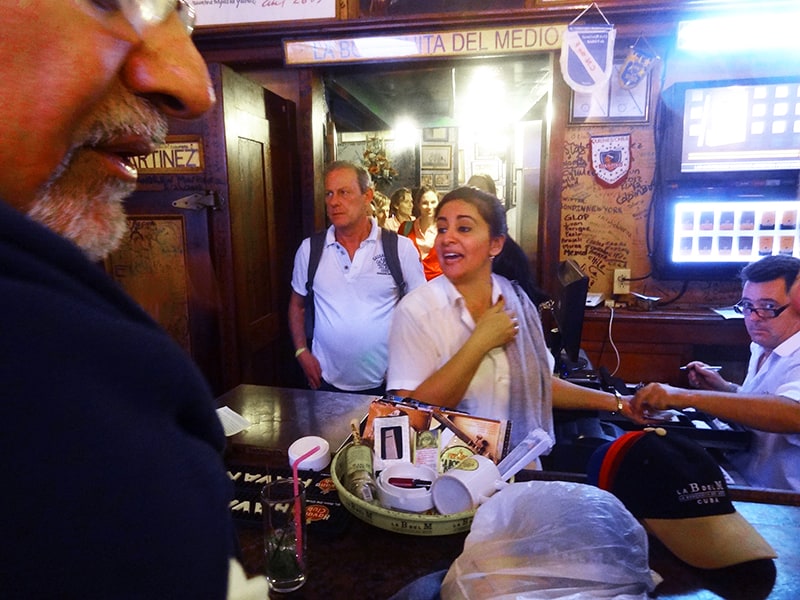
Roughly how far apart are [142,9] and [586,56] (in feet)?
8.70

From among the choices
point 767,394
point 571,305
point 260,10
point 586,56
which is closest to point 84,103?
point 571,305

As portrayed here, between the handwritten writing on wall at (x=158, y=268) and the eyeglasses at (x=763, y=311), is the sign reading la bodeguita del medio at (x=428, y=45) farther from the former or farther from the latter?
the eyeglasses at (x=763, y=311)

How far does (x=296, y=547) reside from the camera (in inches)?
33.2

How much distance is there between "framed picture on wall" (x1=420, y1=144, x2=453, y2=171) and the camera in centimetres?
712

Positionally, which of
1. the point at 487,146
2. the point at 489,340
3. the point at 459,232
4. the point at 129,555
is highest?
the point at 487,146

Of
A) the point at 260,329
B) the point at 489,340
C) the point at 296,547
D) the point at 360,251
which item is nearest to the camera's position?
the point at 296,547

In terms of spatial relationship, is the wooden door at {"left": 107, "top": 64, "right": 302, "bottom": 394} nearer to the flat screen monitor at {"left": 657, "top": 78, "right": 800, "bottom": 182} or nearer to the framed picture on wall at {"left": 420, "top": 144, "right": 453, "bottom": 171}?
the flat screen monitor at {"left": 657, "top": 78, "right": 800, "bottom": 182}

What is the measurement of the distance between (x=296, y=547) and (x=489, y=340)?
0.94 m

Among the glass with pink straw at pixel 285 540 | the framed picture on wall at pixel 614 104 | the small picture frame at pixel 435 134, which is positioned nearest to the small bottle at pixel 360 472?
the glass with pink straw at pixel 285 540

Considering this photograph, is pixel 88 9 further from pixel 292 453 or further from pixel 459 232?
pixel 459 232

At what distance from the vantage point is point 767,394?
5.84ft

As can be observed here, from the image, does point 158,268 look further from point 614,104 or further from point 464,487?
point 614,104

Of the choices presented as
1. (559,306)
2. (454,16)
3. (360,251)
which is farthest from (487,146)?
(559,306)

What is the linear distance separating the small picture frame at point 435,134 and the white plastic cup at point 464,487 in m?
6.63
